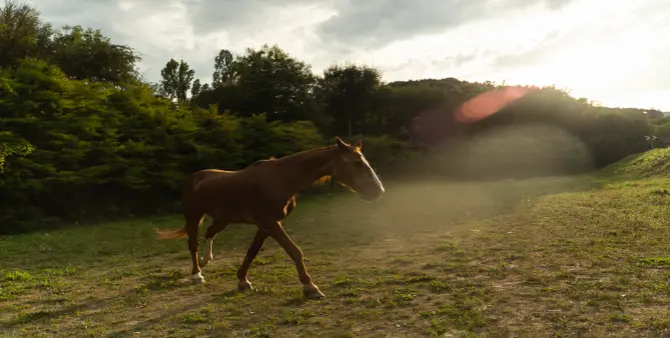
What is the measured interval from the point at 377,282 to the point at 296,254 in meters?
1.13

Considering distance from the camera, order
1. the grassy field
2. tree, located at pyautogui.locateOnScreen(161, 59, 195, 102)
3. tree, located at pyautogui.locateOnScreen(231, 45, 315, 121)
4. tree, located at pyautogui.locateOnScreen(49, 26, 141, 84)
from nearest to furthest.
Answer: the grassy field
tree, located at pyautogui.locateOnScreen(49, 26, 141, 84)
tree, located at pyautogui.locateOnScreen(231, 45, 315, 121)
tree, located at pyautogui.locateOnScreen(161, 59, 195, 102)

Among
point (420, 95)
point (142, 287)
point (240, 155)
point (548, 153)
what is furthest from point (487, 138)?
point (142, 287)

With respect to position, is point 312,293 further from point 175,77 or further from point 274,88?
point 175,77

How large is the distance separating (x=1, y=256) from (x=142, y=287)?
176 inches

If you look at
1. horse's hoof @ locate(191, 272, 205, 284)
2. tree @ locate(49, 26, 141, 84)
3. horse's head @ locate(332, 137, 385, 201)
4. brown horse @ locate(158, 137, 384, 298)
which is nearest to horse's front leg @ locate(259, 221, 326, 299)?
brown horse @ locate(158, 137, 384, 298)

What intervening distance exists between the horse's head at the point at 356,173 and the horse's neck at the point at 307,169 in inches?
6.4

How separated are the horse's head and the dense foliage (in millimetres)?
9132

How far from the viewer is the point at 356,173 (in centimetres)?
557

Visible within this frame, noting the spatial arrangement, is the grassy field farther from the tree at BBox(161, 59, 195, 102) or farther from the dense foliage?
the tree at BBox(161, 59, 195, 102)

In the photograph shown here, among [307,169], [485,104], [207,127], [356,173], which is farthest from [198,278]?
[485,104]

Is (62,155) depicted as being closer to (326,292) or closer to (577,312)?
(326,292)

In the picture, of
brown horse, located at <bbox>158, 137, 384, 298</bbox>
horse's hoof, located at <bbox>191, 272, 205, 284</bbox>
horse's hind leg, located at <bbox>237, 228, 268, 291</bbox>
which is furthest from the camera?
horse's hoof, located at <bbox>191, 272, 205, 284</bbox>

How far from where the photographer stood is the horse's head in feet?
18.2

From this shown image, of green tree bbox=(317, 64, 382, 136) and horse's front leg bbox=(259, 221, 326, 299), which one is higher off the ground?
green tree bbox=(317, 64, 382, 136)
